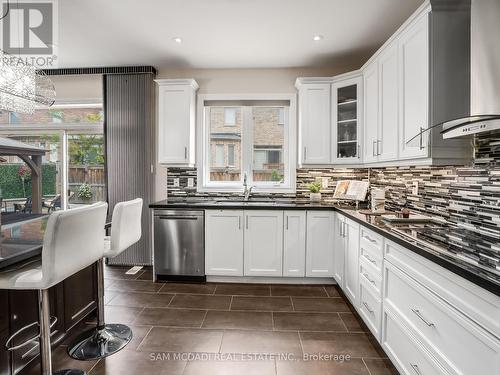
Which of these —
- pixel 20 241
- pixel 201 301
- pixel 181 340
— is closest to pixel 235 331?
pixel 181 340

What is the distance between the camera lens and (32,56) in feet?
11.2

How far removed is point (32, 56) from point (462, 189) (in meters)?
4.60

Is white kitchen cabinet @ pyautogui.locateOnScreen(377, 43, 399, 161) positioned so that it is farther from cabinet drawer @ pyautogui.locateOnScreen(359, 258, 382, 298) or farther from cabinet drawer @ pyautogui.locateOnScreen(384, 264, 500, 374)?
cabinet drawer @ pyautogui.locateOnScreen(384, 264, 500, 374)

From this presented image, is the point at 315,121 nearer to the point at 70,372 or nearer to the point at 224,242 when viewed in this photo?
the point at 224,242

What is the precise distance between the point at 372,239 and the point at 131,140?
327cm

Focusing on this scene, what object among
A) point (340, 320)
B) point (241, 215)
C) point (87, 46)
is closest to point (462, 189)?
point (340, 320)

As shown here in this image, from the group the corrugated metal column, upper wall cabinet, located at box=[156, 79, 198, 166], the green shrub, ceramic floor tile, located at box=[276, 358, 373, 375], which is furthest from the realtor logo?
ceramic floor tile, located at box=[276, 358, 373, 375]

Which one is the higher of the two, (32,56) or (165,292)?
(32,56)

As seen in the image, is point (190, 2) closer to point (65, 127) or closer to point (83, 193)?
point (65, 127)

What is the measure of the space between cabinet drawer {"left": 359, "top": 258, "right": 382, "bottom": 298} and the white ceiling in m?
2.20

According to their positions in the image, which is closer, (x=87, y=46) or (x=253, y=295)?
(x=253, y=295)

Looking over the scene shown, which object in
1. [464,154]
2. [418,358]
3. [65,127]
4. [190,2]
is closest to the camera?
[418,358]

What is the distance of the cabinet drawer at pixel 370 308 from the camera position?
80.8 inches

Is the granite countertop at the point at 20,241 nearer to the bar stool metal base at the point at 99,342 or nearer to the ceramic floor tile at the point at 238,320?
the bar stool metal base at the point at 99,342
